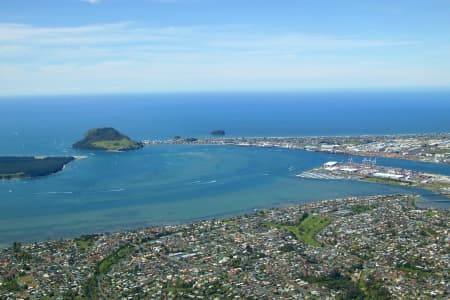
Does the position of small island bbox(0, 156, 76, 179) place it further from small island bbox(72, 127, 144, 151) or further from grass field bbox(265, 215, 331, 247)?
grass field bbox(265, 215, 331, 247)

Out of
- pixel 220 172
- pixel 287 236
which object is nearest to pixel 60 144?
pixel 220 172

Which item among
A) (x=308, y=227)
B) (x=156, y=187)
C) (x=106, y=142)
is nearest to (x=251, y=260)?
(x=308, y=227)

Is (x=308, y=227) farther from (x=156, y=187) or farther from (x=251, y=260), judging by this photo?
(x=156, y=187)

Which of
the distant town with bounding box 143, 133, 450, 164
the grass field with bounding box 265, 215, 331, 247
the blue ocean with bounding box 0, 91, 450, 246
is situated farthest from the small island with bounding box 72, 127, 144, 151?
the grass field with bounding box 265, 215, 331, 247

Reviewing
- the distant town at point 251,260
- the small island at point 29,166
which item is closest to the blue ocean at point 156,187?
the small island at point 29,166

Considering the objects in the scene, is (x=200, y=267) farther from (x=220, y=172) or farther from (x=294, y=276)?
(x=220, y=172)
